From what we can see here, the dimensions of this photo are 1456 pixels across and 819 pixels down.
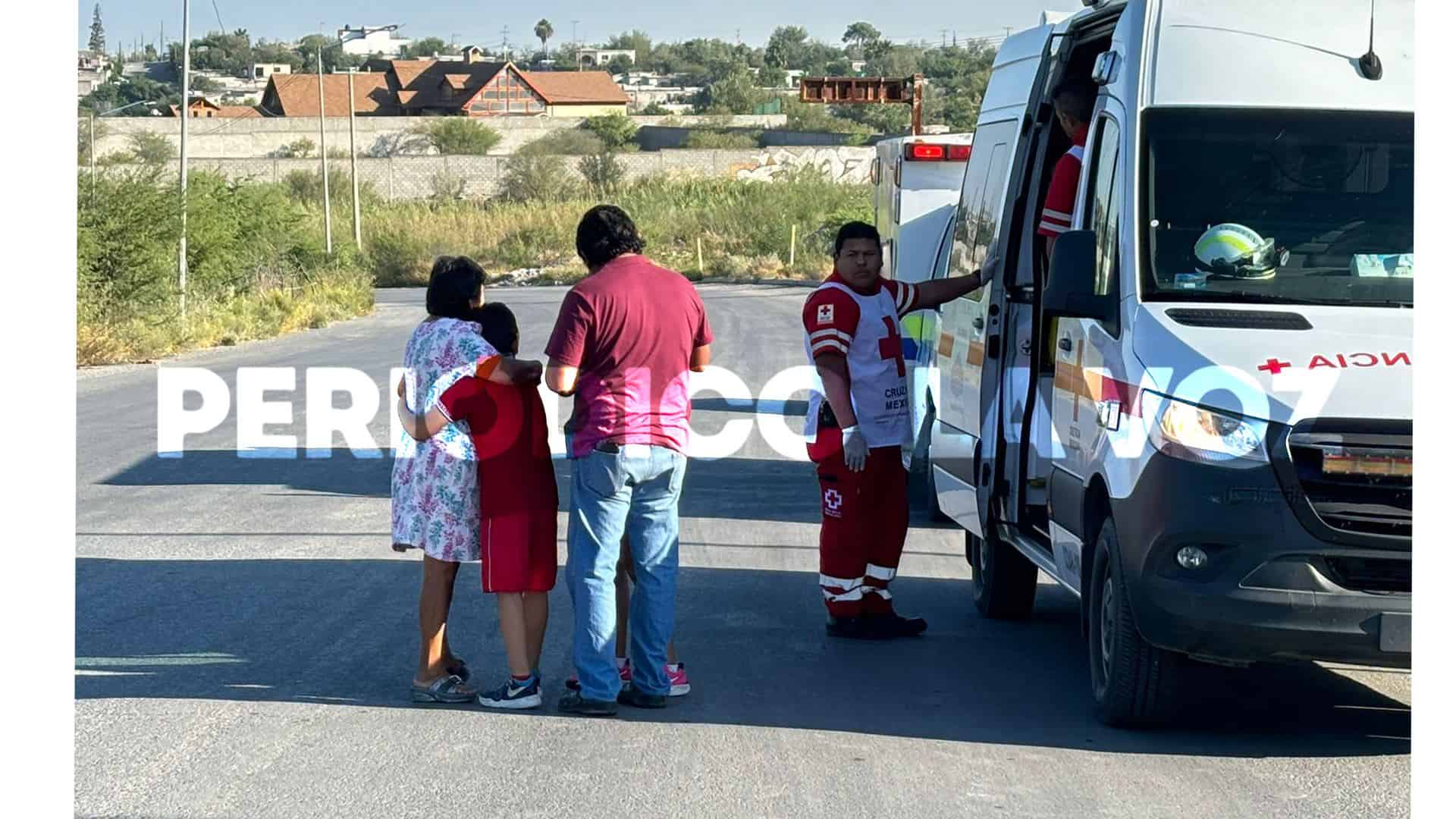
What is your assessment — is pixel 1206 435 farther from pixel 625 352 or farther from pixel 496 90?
pixel 496 90

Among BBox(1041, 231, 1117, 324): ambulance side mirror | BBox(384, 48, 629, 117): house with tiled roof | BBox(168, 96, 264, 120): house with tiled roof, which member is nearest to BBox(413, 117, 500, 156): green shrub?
BBox(168, 96, 264, 120): house with tiled roof

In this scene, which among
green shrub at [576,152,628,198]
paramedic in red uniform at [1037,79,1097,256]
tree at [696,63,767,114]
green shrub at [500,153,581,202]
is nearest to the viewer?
paramedic in red uniform at [1037,79,1097,256]

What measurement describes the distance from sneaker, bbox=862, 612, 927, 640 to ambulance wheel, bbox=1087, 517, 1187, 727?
176cm

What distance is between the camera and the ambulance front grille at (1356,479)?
5.62 meters

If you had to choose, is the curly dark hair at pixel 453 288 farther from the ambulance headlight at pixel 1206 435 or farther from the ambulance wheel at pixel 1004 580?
the ambulance wheel at pixel 1004 580

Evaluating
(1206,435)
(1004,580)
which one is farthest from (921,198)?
(1206,435)

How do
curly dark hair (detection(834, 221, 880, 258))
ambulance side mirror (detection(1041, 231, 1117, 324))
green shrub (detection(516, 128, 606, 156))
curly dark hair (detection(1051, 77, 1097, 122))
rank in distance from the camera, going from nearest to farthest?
1. ambulance side mirror (detection(1041, 231, 1117, 324))
2. curly dark hair (detection(1051, 77, 1097, 122))
3. curly dark hair (detection(834, 221, 880, 258))
4. green shrub (detection(516, 128, 606, 156))

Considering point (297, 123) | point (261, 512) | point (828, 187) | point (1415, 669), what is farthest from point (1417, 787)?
point (297, 123)

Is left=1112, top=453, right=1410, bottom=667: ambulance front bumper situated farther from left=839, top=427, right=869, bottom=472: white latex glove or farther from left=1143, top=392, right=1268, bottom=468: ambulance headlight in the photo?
left=839, top=427, right=869, bottom=472: white latex glove

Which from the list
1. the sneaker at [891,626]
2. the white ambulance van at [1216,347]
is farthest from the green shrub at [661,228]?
the white ambulance van at [1216,347]

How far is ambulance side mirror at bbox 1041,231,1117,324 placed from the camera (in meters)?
6.40

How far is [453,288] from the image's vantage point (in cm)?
A: 685

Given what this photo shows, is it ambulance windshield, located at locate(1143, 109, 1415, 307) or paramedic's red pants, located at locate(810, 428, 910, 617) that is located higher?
ambulance windshield, located at locate(1143, 109, 1415, 307)

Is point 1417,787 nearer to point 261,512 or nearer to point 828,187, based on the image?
point 261,512
